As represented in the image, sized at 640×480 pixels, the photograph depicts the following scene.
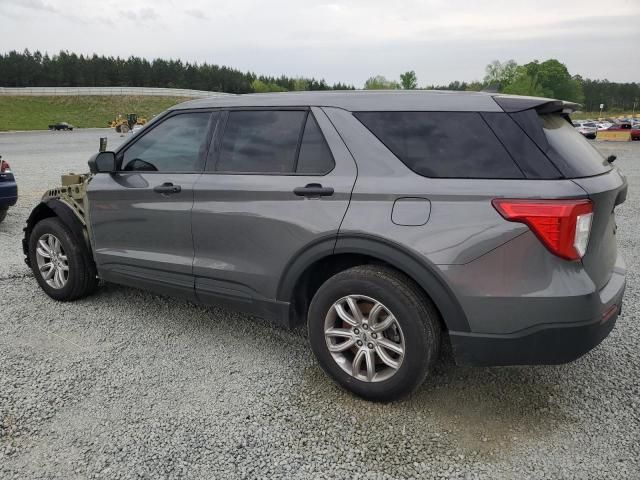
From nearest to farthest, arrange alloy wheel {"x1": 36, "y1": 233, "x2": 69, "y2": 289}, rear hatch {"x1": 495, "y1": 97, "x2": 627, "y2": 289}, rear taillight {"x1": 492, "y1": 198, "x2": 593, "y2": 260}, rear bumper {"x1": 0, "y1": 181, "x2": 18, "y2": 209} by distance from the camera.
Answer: rear taillight {"x1": 492, "y1": 198, "x2": 593, "y2": 260}
rear hatch {"x1": 495, "y1": 97, "x2": 627, "y2": 289}
alloy wheel {"x1": 36, "y1": 233, "x2": 69, "y2": 289}
rear bumper {"x1": 0, "y1": 181, "x2": 18, "y2": 209}

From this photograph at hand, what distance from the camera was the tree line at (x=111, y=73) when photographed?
97.2 m

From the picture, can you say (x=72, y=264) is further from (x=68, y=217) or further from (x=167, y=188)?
(x=167, y=188)

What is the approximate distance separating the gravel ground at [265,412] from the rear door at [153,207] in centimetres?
49

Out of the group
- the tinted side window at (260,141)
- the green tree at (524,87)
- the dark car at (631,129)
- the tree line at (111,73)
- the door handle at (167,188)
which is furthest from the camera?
the tree line at (111,73)

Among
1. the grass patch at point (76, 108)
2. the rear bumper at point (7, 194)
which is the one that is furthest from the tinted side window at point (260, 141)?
the grass patch at point (76, 108)

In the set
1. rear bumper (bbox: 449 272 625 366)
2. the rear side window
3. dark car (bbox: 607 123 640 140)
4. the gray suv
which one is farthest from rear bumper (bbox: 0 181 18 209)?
dark car (bbox: 607 123 640 140)

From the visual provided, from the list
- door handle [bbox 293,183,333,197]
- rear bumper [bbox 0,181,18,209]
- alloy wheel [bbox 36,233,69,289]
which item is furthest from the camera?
rear bumper [bbox 0,181,18,209]

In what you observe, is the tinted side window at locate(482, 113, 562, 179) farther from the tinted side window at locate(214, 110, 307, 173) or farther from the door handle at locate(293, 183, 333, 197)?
the tinted side window at locate(214, 110, 307, 173)

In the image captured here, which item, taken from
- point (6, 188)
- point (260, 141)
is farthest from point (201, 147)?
point (6, 188)

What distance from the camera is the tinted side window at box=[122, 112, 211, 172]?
3703 mm

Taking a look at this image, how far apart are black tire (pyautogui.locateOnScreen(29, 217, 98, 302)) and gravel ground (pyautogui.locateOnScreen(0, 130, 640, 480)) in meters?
0.41

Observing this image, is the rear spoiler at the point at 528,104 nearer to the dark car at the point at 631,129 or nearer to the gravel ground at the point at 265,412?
the gravel ground at the point at 265,412

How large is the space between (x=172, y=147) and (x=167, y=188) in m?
0.36

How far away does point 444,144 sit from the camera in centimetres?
280
